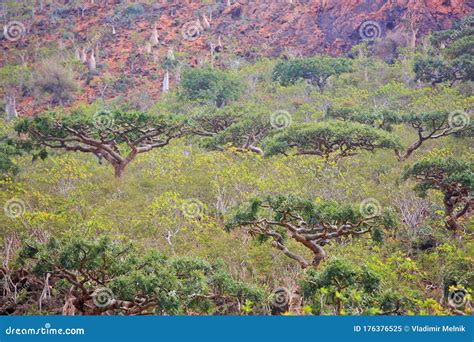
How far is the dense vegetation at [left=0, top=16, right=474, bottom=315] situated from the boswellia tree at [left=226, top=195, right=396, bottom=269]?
4cm

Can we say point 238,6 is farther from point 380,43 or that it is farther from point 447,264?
point 447,264

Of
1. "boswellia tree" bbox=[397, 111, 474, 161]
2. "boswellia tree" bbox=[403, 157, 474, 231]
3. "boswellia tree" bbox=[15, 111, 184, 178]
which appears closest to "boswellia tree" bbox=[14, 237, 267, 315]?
"boswellia tree" bbox=[403, 157, 474, 231]

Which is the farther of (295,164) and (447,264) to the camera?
(295,164)

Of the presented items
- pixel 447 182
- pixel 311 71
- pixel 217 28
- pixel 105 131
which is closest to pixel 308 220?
pixel 447 182

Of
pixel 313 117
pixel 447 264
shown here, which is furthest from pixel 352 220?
pixel 313 117

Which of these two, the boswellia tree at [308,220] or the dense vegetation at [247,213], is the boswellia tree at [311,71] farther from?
the boswellia tree at [308,220]

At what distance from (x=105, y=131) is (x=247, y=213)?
11.5 metres

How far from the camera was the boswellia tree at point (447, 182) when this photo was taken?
17.1 metres

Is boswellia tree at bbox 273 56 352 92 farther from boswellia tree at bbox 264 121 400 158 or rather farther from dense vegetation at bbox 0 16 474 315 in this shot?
boswellia tree at bbox 264 121 400 158

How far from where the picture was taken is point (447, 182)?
1714cm

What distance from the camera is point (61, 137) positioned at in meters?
23.3

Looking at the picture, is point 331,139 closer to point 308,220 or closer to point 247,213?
point 308,220

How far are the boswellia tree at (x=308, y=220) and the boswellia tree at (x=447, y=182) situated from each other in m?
4.15

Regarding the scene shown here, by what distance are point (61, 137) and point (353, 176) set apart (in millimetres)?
10580
